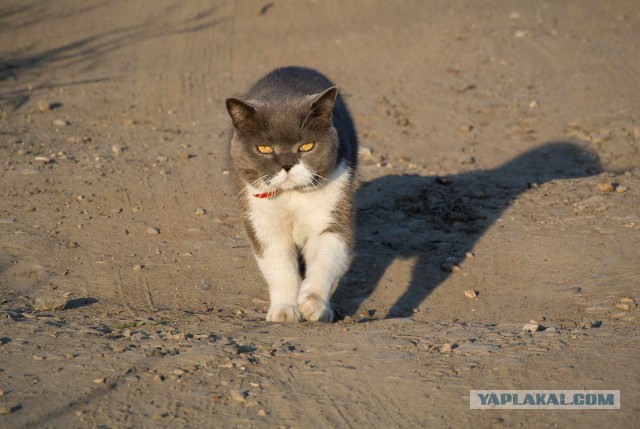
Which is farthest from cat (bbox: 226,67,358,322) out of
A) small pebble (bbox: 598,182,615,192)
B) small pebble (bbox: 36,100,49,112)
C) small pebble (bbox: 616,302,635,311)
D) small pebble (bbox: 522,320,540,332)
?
small pebble (bbox: 36,100,49,112)

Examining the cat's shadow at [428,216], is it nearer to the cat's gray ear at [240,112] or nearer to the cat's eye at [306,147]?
the cat's eye at [306,147]

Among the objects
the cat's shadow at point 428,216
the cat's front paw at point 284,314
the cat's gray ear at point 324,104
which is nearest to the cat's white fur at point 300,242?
the cat's front paw at point 284,314

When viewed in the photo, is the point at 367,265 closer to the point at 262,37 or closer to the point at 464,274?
the point at 464,274

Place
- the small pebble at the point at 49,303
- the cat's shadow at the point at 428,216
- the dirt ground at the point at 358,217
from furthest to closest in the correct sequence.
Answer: the cat's shadow at the point at 428,216
the small pebble at the point at 49,303
the dirt ground at the point at 358,217

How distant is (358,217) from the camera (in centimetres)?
752

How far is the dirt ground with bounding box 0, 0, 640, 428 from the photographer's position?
3980 millimetres

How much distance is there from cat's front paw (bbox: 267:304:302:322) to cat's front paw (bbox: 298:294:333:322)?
0.08 metres

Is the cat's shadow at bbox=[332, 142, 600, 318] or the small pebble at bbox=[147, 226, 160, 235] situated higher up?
the small pebble at bbox=[147, 226, 160, 235]

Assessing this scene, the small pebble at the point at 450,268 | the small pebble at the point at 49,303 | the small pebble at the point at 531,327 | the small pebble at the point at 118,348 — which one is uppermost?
the small pebble at the point at 118,348

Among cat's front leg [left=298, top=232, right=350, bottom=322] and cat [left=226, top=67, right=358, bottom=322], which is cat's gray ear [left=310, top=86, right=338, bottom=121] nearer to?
cat [left=226, top=67, right=358, bottom=322]

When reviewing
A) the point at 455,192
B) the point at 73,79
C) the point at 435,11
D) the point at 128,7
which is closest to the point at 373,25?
the point at 435,11

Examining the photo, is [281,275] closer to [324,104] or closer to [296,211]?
[296,211]

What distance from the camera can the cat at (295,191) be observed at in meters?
5.21

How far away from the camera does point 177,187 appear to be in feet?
25.5
